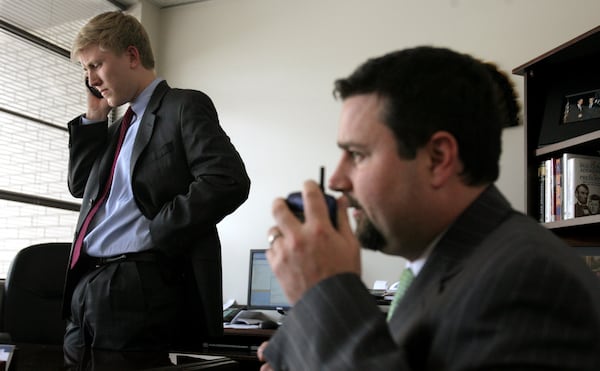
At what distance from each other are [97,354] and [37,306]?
109 centimetres

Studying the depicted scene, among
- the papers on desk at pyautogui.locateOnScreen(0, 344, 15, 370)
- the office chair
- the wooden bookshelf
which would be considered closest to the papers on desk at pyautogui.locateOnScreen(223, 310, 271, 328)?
the office chair

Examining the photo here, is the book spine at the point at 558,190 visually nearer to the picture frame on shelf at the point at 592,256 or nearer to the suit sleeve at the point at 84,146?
the picture frame on shelf at the point at 592,256

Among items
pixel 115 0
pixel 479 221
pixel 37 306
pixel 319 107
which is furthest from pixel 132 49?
pixel 115 0

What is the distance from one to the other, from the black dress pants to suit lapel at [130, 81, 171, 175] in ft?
0.88

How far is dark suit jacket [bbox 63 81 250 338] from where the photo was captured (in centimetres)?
147

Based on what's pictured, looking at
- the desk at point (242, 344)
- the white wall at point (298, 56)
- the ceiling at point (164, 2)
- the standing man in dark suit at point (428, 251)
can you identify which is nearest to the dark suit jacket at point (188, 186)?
the standing man in dark suit at point (428, 251)

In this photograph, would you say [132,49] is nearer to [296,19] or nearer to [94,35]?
[94,35]

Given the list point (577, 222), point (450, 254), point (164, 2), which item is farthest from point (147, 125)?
point (164, 2)

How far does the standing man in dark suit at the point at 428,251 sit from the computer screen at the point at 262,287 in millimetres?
2544

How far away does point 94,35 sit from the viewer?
1672 mm

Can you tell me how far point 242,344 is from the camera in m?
2.91

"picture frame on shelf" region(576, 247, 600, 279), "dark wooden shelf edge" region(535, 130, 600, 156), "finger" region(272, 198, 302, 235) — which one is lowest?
"picture frame on shelf" region(576, 247, 600, 279)

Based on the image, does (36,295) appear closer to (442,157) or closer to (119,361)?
(119,361)

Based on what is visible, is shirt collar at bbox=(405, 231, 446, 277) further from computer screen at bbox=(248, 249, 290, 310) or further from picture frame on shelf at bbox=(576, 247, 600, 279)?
computer screen at bbox=(248, 249, 290, 310)
